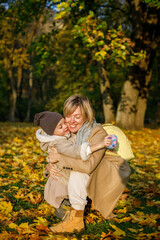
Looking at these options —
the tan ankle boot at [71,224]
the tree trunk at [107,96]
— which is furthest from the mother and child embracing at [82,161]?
the tree trunk at [107,96]

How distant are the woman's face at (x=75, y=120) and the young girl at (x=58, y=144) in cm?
8

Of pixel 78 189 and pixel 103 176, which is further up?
pixel 103 176

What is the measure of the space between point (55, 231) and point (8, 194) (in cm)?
136

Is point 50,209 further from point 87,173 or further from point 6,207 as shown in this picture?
point 87,173

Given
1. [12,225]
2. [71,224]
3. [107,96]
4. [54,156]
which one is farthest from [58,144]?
[107,96]

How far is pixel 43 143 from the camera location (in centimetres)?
300

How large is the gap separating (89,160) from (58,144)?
0.42 meters

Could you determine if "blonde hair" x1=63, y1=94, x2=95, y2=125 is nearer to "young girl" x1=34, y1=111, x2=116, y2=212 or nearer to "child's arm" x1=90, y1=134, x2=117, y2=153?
"young girl" x1=34, y1=111, x2=116, y2=212

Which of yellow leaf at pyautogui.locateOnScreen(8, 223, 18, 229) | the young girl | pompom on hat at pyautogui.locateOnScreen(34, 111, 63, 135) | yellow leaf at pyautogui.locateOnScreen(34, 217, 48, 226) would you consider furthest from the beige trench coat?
yellow leaf at pyautogui.locateOnScreen(8, 223, 18, 229)

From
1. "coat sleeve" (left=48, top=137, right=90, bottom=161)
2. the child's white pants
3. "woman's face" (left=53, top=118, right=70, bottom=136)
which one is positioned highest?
"woman's face" (left=53, top=118, right=70, bottom=136)

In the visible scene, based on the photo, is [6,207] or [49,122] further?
[6,207]

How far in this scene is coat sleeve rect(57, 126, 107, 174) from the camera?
2.58m

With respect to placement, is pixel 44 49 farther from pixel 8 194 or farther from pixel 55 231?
pixel 55 231

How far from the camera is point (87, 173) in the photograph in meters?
2.62
